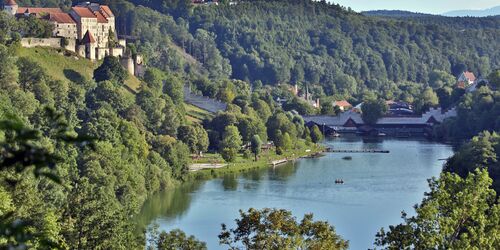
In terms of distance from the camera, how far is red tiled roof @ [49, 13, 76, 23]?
196ft

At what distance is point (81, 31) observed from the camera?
60219mm

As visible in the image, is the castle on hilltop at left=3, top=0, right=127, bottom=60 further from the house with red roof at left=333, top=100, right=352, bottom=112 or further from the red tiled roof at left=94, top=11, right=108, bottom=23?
the house with red roof at left=333, top=100, right=352, bottom=112

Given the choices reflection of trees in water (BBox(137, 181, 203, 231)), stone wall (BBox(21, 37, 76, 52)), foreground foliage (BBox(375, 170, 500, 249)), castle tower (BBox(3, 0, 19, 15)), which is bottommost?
reflection of trees in water (BBox(137, 181, 203, 231))

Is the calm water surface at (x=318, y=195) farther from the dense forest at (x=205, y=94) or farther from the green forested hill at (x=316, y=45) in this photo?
the green forested hill at (x=316, y=45)

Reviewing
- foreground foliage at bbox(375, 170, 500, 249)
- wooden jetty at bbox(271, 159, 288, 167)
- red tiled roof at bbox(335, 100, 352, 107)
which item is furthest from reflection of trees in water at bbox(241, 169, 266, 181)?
red tiled roof at bbox(335, 100, 352, 107)

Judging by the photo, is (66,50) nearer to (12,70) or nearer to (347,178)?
(12,70)

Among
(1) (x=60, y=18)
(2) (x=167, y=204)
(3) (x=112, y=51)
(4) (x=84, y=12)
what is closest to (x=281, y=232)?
(2) (x=167, y=204)

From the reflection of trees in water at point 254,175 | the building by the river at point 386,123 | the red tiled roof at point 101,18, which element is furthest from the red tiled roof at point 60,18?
the building by the river at point 386,123

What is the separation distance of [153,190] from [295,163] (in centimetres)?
1458

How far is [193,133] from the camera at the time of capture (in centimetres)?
5312

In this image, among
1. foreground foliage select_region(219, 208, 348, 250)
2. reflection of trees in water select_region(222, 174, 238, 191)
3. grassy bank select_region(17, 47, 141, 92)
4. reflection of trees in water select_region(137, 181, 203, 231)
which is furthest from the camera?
grassy bank select_region(17, 47, 141, 92)

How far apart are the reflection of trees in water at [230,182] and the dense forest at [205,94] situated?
1.71 metres

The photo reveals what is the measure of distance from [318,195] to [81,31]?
23.3 metres

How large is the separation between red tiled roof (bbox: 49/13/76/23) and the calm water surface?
48.6 ft
